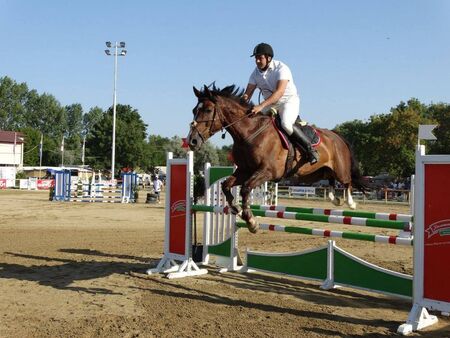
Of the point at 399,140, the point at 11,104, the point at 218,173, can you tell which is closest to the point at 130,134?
the point at 11,104

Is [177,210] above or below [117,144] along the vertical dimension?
below

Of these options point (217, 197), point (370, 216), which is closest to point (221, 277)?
point (217, 197)

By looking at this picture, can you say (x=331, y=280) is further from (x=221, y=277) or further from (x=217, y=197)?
(x=217, y=197)

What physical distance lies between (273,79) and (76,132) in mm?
104918

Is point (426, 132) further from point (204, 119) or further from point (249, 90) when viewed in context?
point (204, 119)

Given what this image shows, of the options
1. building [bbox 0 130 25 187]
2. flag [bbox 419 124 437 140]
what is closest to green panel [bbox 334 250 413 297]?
flag [bbox 419 124 437 140]

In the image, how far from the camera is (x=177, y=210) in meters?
8.23

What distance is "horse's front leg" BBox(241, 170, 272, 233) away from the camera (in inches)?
220

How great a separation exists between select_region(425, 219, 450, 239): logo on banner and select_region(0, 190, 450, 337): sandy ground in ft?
3.20

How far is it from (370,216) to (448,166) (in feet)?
6.04

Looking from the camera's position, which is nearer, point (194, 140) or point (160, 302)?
point (194, 140)

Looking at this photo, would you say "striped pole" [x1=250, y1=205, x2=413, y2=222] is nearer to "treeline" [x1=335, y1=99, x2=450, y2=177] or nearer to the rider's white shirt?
the rider's white shirt

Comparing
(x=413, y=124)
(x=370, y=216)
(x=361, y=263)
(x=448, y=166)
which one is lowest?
(x=361, y=263)

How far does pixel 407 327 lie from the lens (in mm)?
4805
